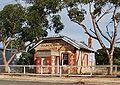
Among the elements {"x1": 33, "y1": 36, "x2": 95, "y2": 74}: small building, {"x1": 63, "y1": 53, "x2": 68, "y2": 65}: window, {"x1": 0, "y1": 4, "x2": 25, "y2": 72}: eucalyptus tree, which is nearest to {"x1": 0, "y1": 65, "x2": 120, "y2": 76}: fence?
{"x1": 33, "y1": 36, "x2": 95, "y2": 74}: small building

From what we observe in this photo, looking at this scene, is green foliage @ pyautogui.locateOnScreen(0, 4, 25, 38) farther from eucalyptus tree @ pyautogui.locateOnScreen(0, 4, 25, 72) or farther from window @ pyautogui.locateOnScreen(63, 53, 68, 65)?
window @ pyautogui.locateOnScreen(63, 53, 68, 65)

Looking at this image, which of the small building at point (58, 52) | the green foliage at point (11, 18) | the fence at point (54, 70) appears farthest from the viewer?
the green foliage at point (11, 18)

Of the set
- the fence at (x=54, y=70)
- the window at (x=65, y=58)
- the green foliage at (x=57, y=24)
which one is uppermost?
the green foliage at (x=57, y=24)

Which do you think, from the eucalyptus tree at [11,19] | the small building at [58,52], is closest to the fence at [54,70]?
the small building at [58,52]

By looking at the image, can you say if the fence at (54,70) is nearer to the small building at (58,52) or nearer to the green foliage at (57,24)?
the small building at (58,52)

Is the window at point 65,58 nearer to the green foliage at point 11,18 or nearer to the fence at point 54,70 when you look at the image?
the fence at point 54,70

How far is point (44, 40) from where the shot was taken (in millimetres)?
44906

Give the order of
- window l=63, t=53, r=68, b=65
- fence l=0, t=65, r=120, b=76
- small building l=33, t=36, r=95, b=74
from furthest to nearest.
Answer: window l=63, t=53, r=68, b=65 → small building l=33, t=36, r=95, b=74 → fence l=0, t=65, r=120, b=76

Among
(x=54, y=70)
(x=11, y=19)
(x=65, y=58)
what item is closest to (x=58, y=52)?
(x=65, y=58)

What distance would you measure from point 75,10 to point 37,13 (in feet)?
25.0

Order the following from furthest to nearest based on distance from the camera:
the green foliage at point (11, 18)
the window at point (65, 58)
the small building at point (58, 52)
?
the window at point (65, 58)
the green foliage at point (11, 18)
the small building at point (58, 52)

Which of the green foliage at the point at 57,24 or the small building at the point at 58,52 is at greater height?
the green foliage at the point at 57,24

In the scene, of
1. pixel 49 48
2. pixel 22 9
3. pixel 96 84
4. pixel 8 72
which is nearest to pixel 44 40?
pixel 49 48

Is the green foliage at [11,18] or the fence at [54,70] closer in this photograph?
the fence at [54,70]
